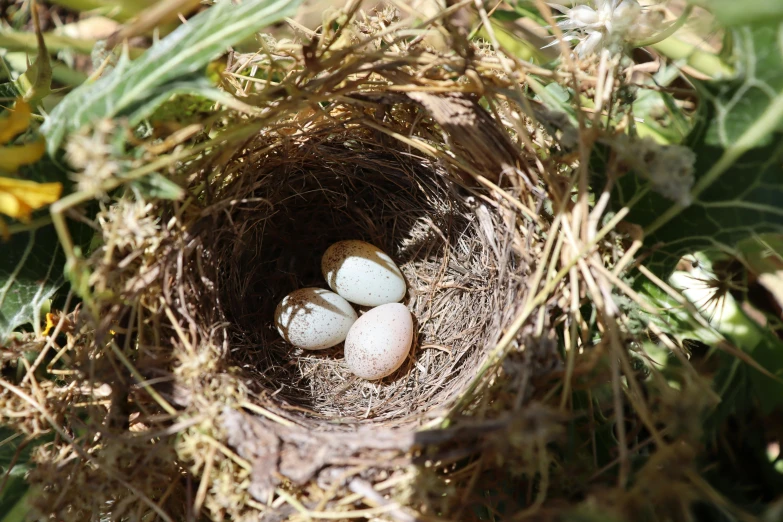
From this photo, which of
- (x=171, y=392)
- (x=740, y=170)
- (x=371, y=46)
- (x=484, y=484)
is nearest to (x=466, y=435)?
(x=484, y=484)

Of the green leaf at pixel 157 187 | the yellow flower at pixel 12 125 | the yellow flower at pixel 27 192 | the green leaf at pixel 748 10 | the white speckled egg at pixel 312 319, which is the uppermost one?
the green leaf at pixel 748 10

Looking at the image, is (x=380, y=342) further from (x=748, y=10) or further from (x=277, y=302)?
(x=748, y=10)

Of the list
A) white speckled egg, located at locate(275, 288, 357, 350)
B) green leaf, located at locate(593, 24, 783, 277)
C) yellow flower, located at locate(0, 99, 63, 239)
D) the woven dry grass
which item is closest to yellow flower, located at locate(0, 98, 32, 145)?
yellow flower, located at locate(0, 99, 63, 239)

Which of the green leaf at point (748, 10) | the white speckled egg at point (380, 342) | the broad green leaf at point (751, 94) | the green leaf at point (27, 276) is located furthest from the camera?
the white speckled egg at point (380, 342)

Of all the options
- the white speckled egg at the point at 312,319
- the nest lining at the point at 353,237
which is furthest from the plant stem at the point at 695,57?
the white speckled egg at the point at 312,319

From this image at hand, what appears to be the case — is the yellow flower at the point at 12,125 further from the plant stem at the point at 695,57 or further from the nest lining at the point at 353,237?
the plant stem at the point at 695,57

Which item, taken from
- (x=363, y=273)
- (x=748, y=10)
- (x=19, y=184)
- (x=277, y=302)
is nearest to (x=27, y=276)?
(x=19, y=184)

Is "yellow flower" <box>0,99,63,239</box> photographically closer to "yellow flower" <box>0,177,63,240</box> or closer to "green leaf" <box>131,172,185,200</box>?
"yellow flower" <box>0,177,63,240</box>
